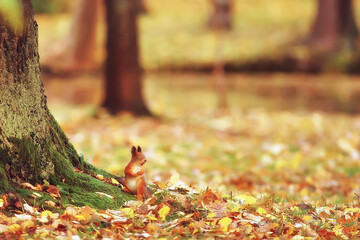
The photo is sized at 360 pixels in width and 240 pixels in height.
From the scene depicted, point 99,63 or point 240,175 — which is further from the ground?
point 99,63

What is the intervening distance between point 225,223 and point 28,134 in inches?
55.9

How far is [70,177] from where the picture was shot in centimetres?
399

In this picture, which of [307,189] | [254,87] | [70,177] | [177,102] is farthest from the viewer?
[254,87]

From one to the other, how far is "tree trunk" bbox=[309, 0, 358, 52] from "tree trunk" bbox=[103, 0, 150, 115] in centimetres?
1185

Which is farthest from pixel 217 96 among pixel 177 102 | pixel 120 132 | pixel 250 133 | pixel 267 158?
pixel 267 158

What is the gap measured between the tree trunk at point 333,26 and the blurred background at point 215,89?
43 mm

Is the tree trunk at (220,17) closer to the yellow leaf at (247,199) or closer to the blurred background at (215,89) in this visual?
the blurred background at (215,89)

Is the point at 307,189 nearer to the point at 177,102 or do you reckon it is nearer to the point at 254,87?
the point at 177,102

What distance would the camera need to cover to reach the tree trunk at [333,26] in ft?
Answer: 68.4

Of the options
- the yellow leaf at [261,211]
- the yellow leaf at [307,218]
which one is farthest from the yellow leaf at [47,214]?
the yellow leaf at [307,218]

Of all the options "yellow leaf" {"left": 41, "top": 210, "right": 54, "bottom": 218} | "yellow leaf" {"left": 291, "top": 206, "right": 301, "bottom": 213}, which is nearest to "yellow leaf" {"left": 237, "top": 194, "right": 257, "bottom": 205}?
"yellow leaf" {"left": 291, "top": 206, "right": 301, "bottom": 213}

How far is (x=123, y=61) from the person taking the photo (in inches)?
420

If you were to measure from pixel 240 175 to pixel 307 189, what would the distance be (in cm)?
87

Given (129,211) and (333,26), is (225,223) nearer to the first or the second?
(129,211)
